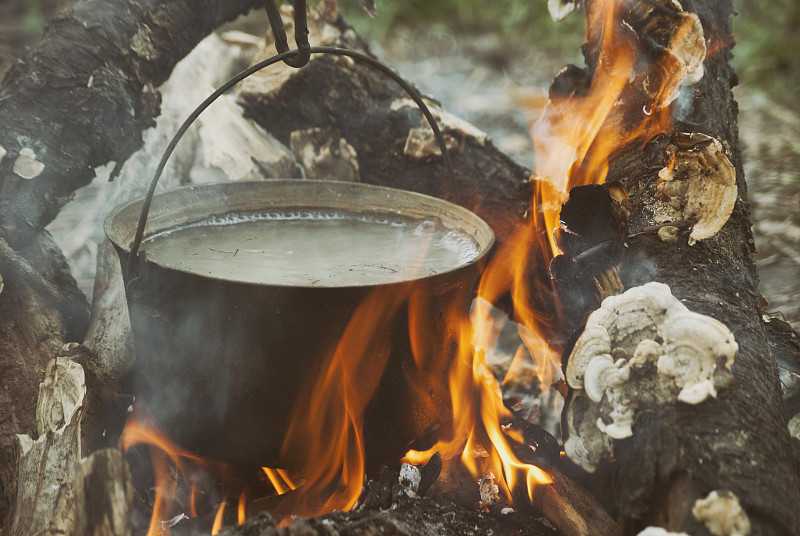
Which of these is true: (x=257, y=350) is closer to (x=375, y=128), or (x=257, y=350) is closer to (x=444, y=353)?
(x=444, y=353)

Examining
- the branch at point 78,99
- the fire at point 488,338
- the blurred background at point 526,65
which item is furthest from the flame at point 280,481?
the blurred background at point 526,65

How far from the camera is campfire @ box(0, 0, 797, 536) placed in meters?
1.70

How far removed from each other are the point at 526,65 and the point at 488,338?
7.13 metres

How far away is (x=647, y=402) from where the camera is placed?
1.73 meters

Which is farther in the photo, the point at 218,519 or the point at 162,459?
the point at 162,459

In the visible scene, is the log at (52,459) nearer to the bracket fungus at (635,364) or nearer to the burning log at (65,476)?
the burning log at (65,476)

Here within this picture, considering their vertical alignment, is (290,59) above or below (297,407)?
above

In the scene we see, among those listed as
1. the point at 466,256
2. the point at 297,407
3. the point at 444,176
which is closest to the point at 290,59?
the point at 466,256

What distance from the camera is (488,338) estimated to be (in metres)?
3.31

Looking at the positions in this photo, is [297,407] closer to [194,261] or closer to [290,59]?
[194,261]

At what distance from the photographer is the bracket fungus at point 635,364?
1658mm

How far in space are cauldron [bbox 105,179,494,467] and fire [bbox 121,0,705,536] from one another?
32 millimetres

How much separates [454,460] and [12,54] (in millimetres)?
6947

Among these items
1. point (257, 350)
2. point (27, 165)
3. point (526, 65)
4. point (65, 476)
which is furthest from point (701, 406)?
point (526, 65)
